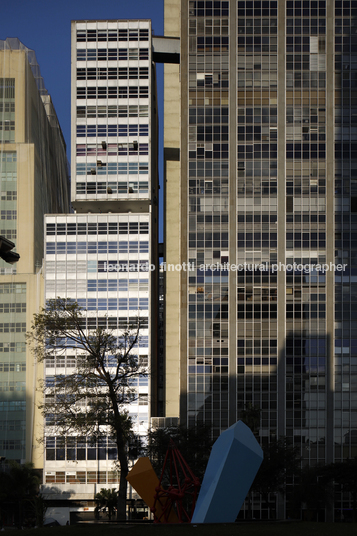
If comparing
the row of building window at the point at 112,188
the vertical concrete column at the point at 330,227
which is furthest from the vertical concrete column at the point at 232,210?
the row of building window at the point at 112,188

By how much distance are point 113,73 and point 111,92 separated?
338cm

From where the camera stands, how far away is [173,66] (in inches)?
4916

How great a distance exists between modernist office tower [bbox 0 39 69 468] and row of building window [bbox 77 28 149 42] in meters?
17.1

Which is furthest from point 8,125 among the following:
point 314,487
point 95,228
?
point 314,487

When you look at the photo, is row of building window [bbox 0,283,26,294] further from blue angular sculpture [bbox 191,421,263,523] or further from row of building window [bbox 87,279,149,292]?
blue angular sculpture [bbox 191,421,263,523]

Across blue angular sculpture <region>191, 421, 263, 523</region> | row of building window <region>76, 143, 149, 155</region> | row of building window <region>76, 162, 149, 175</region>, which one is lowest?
blue angular sculpture <region>191, 421, 263, 523</region>

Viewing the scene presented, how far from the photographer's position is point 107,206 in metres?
108

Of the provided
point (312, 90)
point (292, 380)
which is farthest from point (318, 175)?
point (292, 380)

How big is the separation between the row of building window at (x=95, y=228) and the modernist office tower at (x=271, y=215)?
1481cm

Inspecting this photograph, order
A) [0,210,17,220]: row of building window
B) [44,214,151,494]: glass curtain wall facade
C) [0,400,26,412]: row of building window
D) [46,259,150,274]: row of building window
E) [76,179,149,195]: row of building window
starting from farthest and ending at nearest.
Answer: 1. [0,210,17,220]: row of building window
2. [0,400,26,412]: row of building window
3. [76,179,149,195]: row of building window
4. [46,259,150,274]: row of building window
5. [44,214,151,494]: glass curtain wall facade

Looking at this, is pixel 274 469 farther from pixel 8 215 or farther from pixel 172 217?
pixel 8 215

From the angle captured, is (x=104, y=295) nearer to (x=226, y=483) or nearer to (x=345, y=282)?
(x=345, y=282)

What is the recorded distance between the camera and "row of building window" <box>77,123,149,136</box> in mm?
105250

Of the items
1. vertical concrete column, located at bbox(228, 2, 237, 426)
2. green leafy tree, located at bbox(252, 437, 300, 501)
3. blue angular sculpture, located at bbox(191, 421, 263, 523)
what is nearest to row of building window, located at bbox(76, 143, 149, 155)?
vertical concrete column, located at bbox(228, 2, 237, 426)
